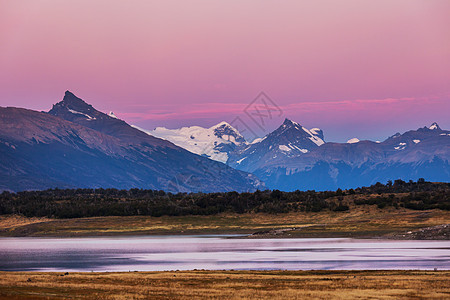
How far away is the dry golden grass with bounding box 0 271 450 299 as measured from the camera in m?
50.7

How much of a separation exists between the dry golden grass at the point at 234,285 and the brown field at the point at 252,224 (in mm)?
89368

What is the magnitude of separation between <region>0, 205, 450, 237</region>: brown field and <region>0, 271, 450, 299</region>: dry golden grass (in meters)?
89.4

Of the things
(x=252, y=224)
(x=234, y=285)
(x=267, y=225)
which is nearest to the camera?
(x=234, y=285)

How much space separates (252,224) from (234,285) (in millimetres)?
131512

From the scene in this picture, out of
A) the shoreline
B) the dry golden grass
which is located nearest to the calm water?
the dry golden grass

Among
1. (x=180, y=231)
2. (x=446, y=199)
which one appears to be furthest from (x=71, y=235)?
(x=446, y=199)

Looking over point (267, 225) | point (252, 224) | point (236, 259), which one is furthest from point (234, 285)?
point (252, 224)

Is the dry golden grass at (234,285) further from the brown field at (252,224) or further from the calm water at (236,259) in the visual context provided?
the brown field at (252,224)

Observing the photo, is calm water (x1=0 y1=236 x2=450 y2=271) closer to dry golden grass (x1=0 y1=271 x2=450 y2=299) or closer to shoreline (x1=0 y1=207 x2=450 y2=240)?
dry golden grass (x1=0 y1=271 x2=450 y2=299)

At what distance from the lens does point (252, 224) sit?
A: 619ft

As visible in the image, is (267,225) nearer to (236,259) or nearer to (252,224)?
(252,224)

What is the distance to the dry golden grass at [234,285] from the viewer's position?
166 ft

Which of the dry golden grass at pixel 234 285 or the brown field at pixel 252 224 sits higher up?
the brown field at pixel 252 224

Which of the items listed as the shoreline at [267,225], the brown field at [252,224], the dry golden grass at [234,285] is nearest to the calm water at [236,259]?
the dry golden grass at [234,285]
